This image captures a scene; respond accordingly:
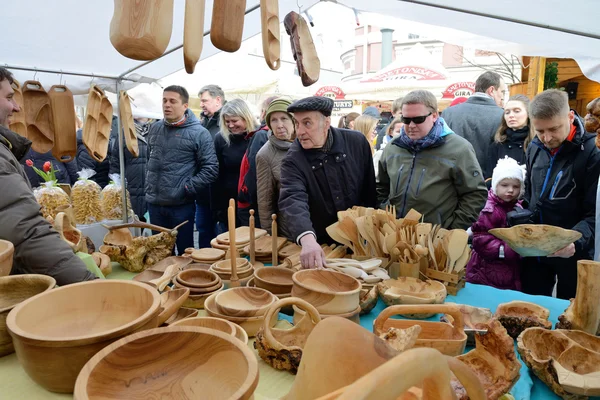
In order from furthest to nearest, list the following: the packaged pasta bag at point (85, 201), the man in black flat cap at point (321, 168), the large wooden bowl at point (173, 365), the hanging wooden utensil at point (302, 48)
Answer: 1. the packaged pasta bag at point (85, 201)
2. the man in black flat cap at point (321, 168)
3. the hanging wooden utensil at point (302, 48)
4. the large wooden bowl at point (173, 365)

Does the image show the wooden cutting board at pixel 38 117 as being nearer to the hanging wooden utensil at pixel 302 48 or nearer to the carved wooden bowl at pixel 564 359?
the hanging wooden utensil at pixel 302 48

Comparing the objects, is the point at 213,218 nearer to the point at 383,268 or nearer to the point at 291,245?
the point at 291,245

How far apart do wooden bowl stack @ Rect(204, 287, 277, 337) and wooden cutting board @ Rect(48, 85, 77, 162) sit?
201 cm

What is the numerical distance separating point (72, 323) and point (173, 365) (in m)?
0.30

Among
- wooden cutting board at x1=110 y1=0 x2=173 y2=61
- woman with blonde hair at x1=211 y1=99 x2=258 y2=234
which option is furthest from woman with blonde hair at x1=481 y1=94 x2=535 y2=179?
wooden cutting board at x1=110 y1=0 x2=173 y2=61

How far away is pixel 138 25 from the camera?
87 cm

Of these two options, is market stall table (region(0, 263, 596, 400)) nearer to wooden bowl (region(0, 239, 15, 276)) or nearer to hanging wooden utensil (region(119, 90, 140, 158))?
wooden bowl (region(0, 239, 15, 276))

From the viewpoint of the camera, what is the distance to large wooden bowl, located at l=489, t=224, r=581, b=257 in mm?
1542

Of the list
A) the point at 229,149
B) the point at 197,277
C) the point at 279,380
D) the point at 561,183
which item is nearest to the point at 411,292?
the point at 279,380

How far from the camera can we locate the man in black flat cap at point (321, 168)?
2176 mm

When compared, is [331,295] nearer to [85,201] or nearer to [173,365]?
[173,365]

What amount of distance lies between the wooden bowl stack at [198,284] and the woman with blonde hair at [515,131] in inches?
98.9

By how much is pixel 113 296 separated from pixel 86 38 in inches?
91.3

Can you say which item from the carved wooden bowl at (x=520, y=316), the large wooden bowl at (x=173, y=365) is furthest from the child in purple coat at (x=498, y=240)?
the large wooden bowl at (x=173, y=365)
